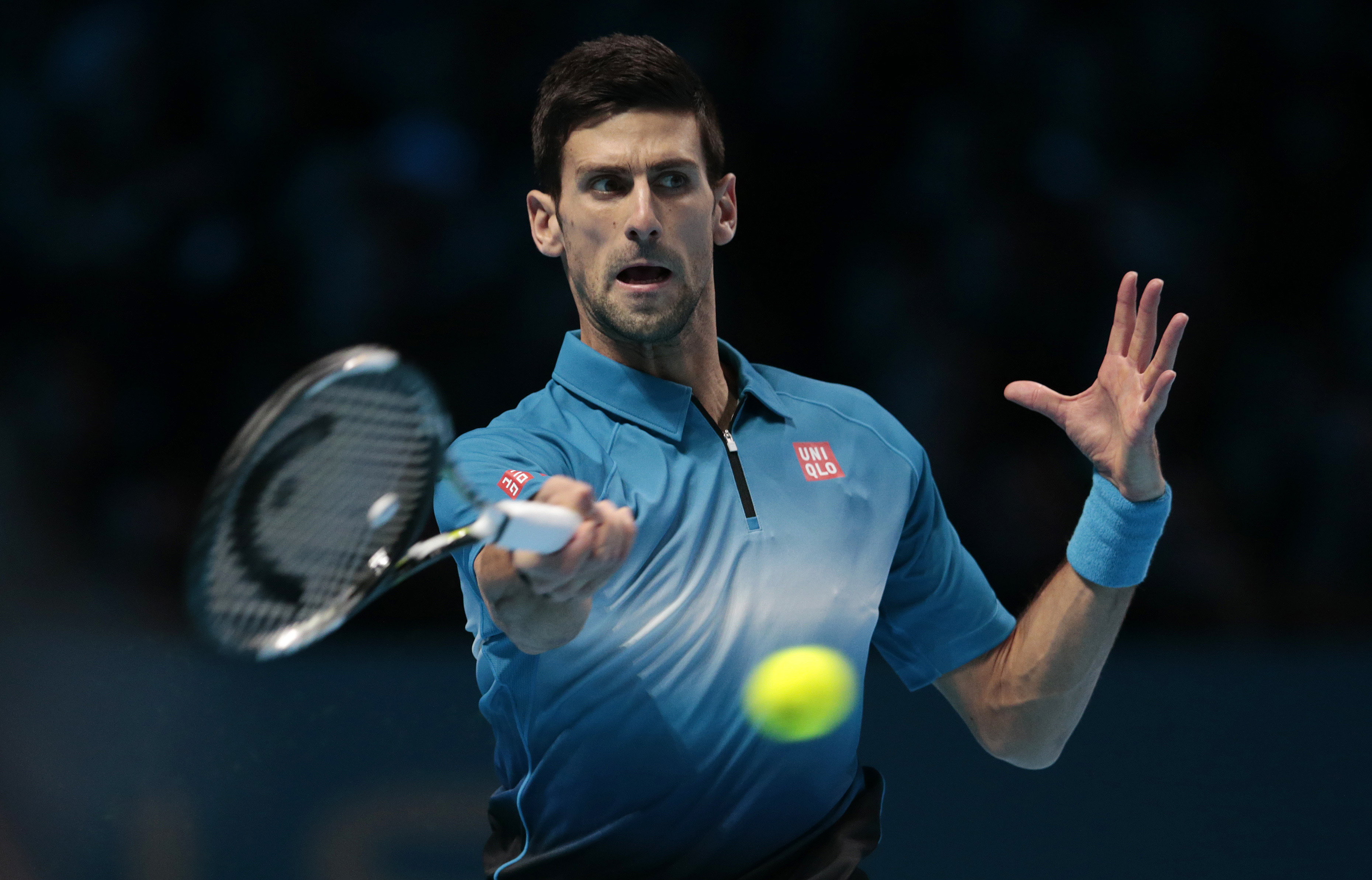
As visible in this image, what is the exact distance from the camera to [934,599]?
281 centimetres

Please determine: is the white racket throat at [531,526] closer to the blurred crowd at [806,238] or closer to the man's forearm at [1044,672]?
the man's forearm at [1044,672]

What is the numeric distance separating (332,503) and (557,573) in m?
0.43

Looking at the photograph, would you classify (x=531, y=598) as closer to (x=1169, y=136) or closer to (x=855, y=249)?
(x=855, y=249)

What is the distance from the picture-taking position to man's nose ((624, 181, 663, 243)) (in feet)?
8.34

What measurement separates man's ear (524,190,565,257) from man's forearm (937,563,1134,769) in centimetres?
114

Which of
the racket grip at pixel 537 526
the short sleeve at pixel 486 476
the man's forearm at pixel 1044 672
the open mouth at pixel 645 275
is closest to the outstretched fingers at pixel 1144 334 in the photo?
the man's forearm at pixel 1044 672

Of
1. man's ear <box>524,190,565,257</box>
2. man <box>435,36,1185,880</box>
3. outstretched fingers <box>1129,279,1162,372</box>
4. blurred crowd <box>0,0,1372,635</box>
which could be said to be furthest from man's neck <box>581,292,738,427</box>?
blurred crowd <box>0,0,1372,635</box>

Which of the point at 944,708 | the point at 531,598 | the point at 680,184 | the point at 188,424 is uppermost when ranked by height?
the point at 680,184

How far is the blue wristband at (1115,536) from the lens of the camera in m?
2.57

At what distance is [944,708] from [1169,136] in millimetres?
3303

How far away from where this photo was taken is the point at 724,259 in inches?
224

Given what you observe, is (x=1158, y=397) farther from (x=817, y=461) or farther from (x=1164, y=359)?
(x=817, y=461)

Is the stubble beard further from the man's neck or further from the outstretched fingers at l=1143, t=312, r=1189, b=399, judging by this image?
the outstretched fingers at l=1143, t=312, r=1189, b=399

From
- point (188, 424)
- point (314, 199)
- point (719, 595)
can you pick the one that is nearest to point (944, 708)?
point (719, 595)
